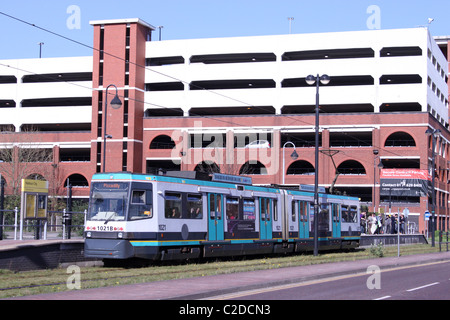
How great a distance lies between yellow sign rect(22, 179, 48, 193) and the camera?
26062mm

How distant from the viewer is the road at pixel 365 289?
1474 centimetres

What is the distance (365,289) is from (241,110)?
210 ft

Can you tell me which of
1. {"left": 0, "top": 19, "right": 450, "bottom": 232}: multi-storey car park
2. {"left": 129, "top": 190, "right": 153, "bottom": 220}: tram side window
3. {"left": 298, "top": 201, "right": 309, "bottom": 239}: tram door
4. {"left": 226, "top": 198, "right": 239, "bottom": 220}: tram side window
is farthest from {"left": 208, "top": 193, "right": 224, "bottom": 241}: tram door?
{"left": 0, "top": 19, "right": 450, "bottom": 232}: multi-storey car park

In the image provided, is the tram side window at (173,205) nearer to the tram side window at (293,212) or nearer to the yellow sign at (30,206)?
the yellow sign at (30,206)

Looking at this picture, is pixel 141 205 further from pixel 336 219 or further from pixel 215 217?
pixel 336 219

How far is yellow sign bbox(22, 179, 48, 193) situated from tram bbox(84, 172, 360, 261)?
3.92 metres

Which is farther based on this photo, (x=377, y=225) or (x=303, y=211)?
(x=377, y=225)

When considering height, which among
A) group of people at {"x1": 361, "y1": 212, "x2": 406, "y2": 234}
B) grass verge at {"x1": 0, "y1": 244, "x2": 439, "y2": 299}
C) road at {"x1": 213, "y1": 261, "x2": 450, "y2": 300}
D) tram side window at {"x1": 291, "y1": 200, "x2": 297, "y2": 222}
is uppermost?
tram side window at {"x1": 291, "y1": 200, "x2": 297, "y2": 222}

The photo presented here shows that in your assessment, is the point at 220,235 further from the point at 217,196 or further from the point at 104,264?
the point at 104,264

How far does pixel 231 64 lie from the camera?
7600 cm

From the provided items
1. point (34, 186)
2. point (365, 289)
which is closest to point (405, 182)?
point (34, 186)

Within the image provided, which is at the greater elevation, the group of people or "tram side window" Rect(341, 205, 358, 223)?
"tram side window" Rect(341, 205, 358, 223)

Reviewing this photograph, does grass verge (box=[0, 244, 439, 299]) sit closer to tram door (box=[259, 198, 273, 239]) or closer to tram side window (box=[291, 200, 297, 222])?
tram door (box=[259, 198, 273, 239])

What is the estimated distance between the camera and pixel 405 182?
2876 inches
